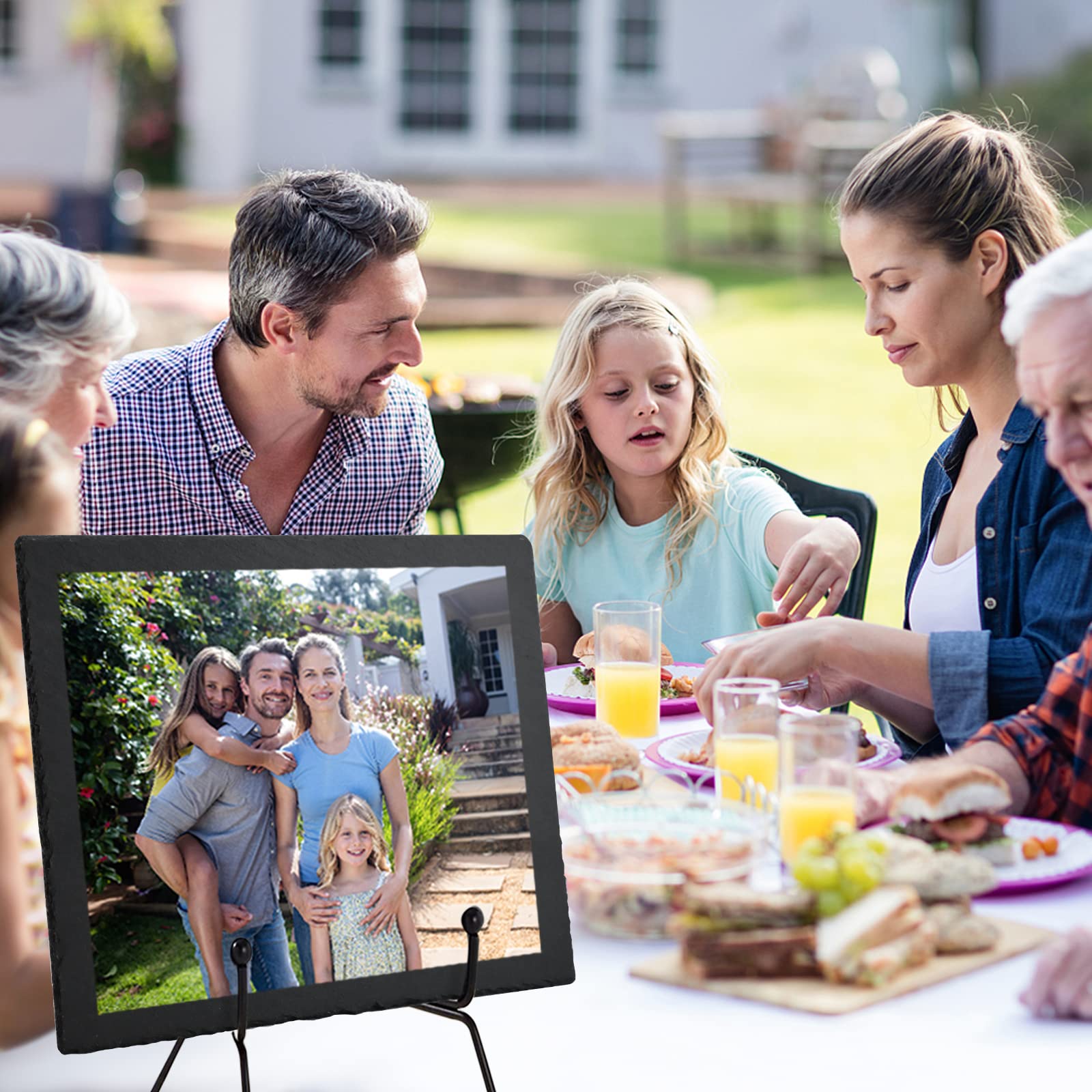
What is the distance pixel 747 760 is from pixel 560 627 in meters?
1.20

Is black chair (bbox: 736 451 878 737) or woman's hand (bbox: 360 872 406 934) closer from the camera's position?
woman's hand (bbox: 360 872 406 934)

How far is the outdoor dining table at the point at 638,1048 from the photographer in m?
1.25

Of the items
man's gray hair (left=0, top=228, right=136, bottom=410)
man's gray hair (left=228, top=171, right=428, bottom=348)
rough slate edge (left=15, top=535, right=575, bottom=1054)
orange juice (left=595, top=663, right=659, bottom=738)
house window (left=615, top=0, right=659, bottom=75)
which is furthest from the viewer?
house window (left=615, top=0, right=659, bottom=75)

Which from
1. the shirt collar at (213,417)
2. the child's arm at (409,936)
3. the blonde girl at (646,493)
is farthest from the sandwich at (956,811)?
the shirt collar at (213,417)

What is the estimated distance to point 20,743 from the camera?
4.38 feet

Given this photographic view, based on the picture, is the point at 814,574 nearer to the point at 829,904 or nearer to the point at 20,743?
the point at 829,904

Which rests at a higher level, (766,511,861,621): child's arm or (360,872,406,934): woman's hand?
(766,511,861,621): child's arm

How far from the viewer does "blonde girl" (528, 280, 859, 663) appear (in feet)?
9.27

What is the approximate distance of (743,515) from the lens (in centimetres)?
287

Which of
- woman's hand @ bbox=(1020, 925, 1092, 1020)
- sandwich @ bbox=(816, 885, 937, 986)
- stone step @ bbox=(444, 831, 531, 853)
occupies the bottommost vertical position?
woman's hand @ bbox=(1020, 925, 1092, 1020)

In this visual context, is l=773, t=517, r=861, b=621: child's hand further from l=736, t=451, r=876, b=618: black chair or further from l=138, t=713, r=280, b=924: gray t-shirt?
l=138, t=713, r=280, b=924: gray t-shirt

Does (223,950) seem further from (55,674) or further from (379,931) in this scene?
(55,674)

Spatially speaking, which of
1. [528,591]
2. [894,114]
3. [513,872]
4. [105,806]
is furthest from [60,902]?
[894,114]

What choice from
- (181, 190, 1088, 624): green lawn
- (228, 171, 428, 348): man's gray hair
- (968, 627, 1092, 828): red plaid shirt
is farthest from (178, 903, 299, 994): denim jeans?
(181, 190, 1088, 624): green lawn
